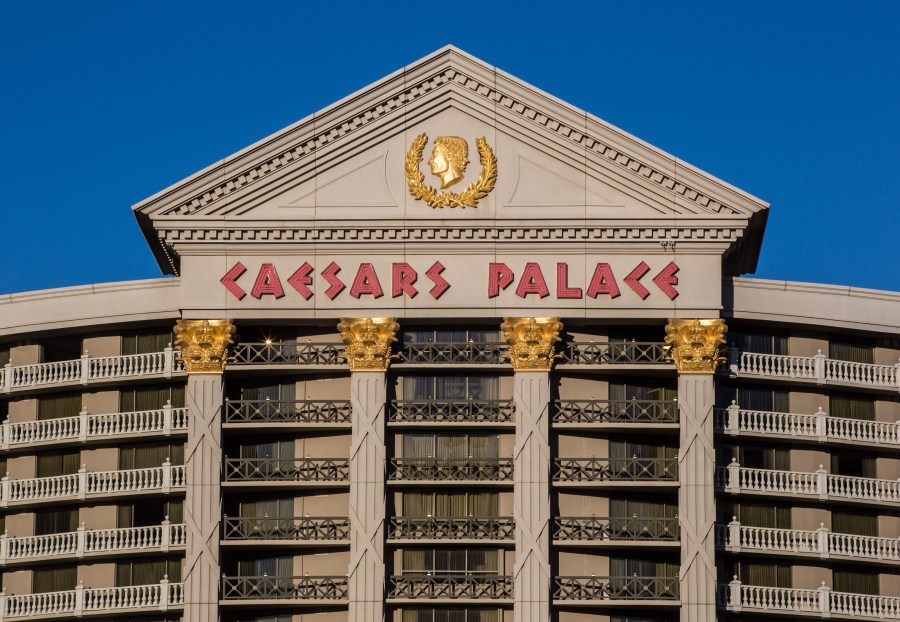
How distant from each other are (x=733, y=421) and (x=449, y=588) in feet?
50.5

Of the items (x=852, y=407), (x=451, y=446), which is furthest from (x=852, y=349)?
(x=451, y=446)

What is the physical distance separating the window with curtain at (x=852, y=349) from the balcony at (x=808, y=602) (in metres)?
11.5

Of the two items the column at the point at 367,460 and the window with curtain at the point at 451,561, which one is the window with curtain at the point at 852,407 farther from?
the column at the point at 367,460

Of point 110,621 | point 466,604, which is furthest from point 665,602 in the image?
point 110,621

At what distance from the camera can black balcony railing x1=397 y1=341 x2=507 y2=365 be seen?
119438 millimetres

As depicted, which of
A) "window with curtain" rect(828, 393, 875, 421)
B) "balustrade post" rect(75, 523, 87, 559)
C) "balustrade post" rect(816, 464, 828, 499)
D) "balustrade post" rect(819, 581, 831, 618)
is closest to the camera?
"balustrade post" rect(819, 581, 831, 618)

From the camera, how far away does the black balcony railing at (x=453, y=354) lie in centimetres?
11944

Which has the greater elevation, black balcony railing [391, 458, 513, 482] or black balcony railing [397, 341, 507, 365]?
black balcony railing [397, 341, 507, 365]

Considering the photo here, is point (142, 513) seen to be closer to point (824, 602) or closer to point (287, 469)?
point (287, 469)

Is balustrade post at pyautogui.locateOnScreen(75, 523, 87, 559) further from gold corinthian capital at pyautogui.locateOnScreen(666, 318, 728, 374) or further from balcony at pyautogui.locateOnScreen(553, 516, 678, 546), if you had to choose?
gold corinthian capital at pyautogui.locateOnScreen(666, 318, 728, 374)

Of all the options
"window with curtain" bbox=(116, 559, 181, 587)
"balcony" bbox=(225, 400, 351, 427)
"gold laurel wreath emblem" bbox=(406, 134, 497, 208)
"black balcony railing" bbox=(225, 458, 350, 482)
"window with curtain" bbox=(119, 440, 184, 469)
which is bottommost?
"window with curtain" bbox=(116, 559, 181, 587)

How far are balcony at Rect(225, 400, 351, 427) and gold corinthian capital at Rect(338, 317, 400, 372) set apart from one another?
2127 millimetres

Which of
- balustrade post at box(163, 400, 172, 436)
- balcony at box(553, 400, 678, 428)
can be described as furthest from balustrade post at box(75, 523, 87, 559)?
balcony at box(553, 400, 678, 428)

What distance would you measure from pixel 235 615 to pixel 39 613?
31.1ft
